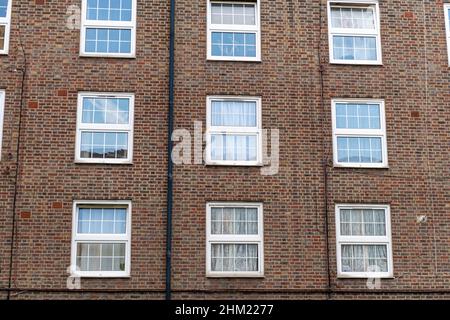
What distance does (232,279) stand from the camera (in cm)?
1631

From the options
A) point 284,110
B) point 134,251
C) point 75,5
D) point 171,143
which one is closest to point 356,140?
point 284,110

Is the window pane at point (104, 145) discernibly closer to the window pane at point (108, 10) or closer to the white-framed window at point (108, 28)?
the white-framed window at point (108, 28)

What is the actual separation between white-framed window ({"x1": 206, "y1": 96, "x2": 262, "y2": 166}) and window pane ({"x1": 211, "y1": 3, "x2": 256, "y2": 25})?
6.27ft

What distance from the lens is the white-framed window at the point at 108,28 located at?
17484 millimetres

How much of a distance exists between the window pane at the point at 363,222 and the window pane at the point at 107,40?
242 inches

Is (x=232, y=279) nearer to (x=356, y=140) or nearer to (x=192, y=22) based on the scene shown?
(x=356, y=140)

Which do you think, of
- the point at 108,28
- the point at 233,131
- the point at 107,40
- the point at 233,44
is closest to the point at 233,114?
the point at 233,131

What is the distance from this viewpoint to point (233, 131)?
17234 mm

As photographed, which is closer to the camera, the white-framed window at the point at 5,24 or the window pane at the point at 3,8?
the white-framed window at the point at 5,24

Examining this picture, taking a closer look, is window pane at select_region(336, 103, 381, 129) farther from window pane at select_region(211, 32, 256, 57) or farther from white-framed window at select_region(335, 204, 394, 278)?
window pane at select_region(211, 32, 256, 57)

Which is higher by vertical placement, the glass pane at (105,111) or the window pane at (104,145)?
the glass pane at (105,111)

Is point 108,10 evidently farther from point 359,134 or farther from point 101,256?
point 359,134

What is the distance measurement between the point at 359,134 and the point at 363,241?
241 centimetres

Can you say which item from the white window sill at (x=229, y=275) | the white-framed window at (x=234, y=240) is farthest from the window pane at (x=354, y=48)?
the white window sill at (x=229, y=275)
